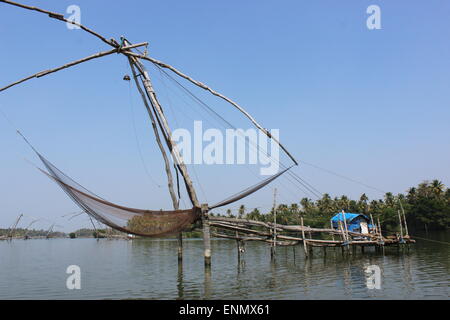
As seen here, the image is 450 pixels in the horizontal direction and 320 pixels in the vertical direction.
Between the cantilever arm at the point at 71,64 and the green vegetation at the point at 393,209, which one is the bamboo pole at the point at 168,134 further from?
the green vegetation at the point at 393,209

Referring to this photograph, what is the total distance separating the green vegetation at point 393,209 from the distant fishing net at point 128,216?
3881 centimetres

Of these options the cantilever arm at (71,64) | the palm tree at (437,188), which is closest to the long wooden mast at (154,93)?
the cantilever arm at (71,64)

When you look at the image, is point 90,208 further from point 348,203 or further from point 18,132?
point 348,203

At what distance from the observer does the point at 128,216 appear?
34.6 ft

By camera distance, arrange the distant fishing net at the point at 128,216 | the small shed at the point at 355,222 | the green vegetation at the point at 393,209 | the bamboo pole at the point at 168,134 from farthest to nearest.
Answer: the green vegetation at the point at 393,209 < the small shed at the point at 355,222 < the bamboo pole at the point at 168,134 < the distant fishing net at the point at 128,216

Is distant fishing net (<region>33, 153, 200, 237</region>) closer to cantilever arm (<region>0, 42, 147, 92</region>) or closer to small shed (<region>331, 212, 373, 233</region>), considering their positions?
cantilever arm (<region>0, 42, 147, 92</region>)

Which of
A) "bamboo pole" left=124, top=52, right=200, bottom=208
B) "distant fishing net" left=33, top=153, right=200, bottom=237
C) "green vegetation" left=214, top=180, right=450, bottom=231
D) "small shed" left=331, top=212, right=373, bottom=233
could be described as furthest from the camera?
"green vegetation" left=214, top=180, right=450, bottom=231

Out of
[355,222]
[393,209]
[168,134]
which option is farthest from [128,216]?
[393,209]

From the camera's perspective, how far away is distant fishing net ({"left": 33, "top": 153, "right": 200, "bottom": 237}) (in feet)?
31.3

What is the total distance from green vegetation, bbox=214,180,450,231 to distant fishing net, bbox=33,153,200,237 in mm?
38808

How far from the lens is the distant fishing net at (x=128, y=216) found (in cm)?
953

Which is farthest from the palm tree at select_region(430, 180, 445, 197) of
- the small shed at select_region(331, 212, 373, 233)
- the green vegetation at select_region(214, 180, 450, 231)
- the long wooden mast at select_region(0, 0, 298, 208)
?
the long wooden mast at select_region(0, 0, 298, 208)
